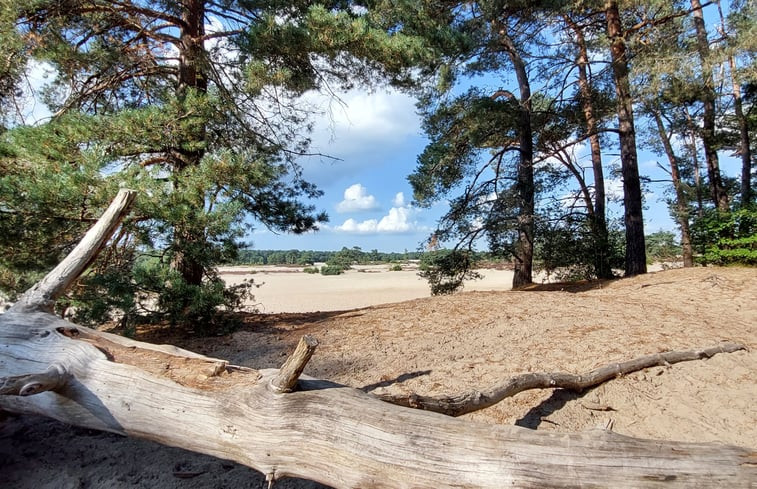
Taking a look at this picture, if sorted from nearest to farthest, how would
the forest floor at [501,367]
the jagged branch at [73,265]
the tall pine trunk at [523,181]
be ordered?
the forest floor at [501,367] < the jagged branch at [73,265] < the tall pine trunk at [523,181]

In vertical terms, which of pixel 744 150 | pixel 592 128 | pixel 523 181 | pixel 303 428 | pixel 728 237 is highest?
pixel 592 128

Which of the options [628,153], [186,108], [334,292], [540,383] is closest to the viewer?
[540,383]

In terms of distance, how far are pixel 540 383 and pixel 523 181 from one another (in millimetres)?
6797

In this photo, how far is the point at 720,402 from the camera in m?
2.68

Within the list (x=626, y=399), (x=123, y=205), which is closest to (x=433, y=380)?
(x=626, y=399)

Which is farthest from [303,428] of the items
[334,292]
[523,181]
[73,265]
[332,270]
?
[332,270]

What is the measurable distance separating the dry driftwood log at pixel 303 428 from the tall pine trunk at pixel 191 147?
1.77m

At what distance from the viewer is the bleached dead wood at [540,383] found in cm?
197

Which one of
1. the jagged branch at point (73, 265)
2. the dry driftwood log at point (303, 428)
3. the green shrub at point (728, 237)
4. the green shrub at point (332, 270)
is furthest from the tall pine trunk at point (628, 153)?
the green shrub at point (332, 270)

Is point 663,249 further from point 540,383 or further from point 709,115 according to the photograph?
point 540,383

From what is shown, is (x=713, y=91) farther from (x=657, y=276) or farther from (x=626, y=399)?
(x=626, y=399)

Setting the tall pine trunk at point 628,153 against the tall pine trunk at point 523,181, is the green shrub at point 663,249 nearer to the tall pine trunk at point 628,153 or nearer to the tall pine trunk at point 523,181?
the tall pine trunk at point 628,153

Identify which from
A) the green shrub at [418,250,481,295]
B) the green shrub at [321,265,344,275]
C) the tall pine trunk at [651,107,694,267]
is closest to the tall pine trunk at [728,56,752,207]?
the tall pine trunk at [651,107,694,267]

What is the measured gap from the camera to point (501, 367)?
3189mm
